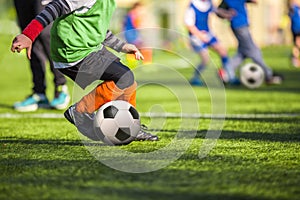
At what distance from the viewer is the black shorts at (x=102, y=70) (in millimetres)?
4766

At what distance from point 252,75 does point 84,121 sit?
6.34 metres

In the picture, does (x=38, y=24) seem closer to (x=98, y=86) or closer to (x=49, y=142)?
(x=98, y=86)

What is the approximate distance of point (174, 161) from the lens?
13.1 ft

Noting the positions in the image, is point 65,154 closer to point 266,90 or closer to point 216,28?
point 266,90

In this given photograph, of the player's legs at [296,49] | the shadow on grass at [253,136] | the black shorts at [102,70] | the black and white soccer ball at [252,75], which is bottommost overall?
the player's legs at [296,49]

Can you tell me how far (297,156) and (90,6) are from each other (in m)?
1.82

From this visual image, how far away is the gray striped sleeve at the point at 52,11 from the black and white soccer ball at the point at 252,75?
6.59 metres

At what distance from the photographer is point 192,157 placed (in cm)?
413

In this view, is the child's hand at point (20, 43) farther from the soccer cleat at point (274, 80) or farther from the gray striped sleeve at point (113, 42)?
the soccer cleat at point (274, 80)

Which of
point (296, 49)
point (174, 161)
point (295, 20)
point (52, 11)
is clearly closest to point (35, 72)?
point (52, 11)

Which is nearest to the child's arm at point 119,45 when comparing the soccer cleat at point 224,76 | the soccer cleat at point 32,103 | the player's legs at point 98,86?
the player's legs at point 98,86

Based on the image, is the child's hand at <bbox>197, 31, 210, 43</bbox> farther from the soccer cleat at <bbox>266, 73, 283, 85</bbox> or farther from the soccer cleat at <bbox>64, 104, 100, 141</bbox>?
the soccer cleat at <bbox>64, 104, 100, 141</bbox>

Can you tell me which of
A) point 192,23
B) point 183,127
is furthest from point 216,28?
point 183,127

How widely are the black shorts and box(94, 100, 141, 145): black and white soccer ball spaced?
20 centimetres
